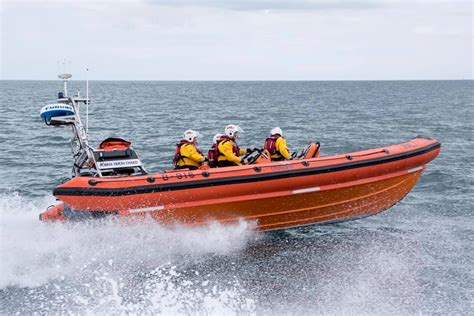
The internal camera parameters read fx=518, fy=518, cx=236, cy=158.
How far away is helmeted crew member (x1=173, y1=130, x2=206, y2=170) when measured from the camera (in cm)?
711

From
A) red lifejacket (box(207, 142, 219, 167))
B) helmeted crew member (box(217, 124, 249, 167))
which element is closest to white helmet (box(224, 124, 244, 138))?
helmeted crew member (box(217, 124, 249, 167))

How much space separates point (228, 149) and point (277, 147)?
0.73 meters

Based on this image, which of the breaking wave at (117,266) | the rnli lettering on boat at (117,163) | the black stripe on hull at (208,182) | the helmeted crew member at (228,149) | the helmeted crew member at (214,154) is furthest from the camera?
the helmeted crew member at (214,154)

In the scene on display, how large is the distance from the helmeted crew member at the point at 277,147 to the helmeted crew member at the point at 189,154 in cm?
101

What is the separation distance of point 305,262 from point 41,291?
3182 millimetres

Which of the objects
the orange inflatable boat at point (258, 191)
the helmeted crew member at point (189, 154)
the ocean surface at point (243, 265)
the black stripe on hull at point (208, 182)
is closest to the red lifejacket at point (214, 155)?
the helmeted crew member at point (189, 154)

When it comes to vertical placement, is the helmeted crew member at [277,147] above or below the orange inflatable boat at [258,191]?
above

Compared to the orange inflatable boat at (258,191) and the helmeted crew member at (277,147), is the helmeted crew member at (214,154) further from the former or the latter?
the helmeted crew member at (277,147)

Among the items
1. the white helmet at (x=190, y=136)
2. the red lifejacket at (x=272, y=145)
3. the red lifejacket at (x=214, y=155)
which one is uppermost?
the white helmet at (x=190, y=136)

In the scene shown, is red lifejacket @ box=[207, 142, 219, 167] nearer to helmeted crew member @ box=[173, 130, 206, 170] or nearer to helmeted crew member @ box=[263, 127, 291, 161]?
helmeted crew member @ box=[173, 130, 206, 170]

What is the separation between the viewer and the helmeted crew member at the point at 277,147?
736 cm

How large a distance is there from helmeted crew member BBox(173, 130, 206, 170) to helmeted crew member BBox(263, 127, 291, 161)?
101cm

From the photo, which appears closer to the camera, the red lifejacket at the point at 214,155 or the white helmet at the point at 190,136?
the white helmet at the point at 190,136

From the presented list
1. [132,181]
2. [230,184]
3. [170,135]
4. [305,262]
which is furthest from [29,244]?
[170,135]
